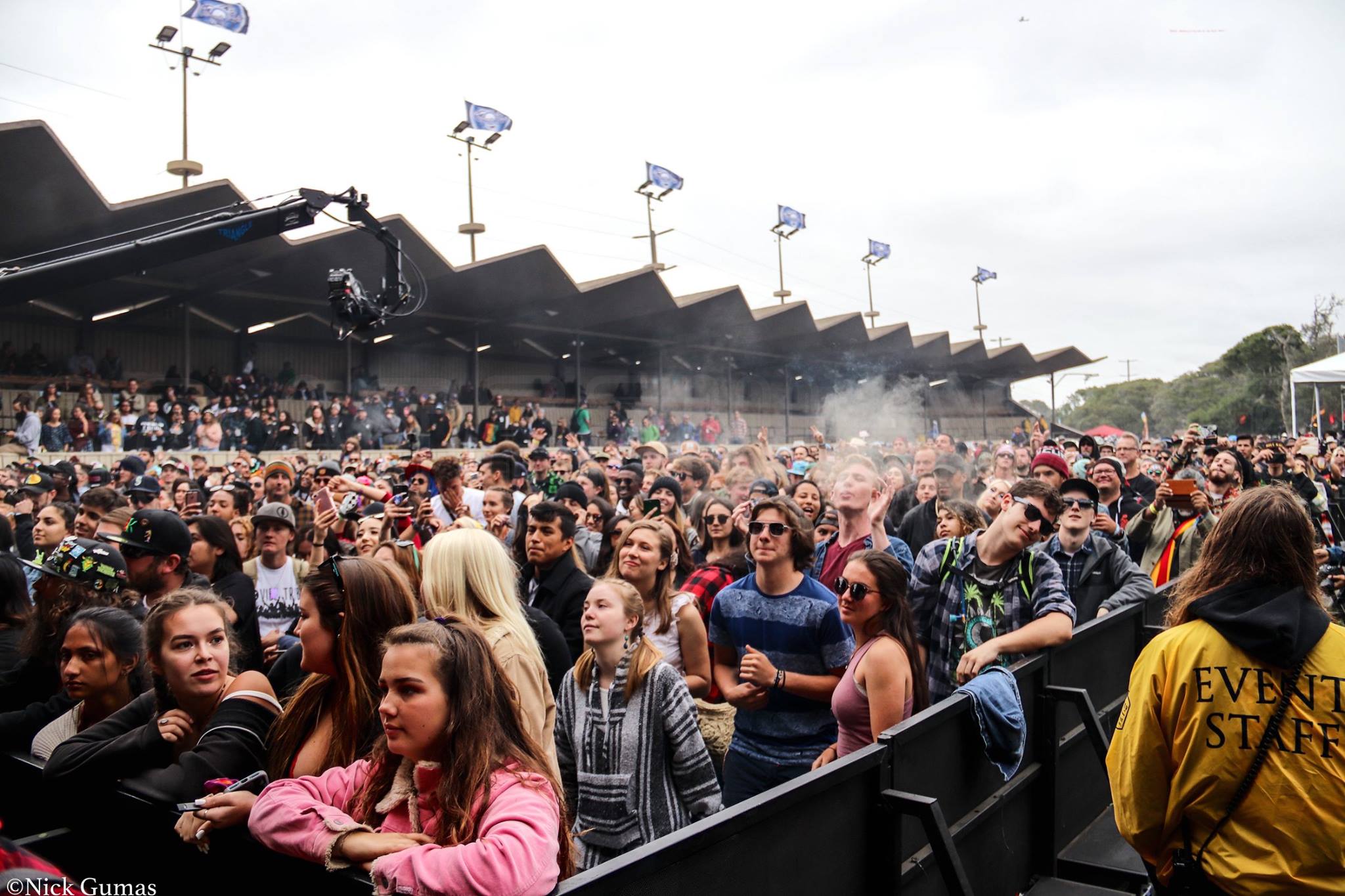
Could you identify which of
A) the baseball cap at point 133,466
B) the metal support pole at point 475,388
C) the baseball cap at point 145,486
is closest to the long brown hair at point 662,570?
the baseball cap at point 145,486

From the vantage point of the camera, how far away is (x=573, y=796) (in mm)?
3400

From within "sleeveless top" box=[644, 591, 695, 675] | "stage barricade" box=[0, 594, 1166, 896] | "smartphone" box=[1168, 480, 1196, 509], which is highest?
"smartphone" box=[1168, 480, 1196, 509]

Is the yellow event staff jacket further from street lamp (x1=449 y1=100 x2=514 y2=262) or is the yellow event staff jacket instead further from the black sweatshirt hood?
street lamp (x1=449 y1=100 x2=514 y2=262)

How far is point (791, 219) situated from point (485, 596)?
4896 centimetres

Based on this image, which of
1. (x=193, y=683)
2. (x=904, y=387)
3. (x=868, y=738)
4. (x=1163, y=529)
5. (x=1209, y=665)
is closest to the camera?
(x=1209, y=665)

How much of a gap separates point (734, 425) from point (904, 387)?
13118mm

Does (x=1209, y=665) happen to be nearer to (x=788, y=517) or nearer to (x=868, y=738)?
(x=868, y=738)

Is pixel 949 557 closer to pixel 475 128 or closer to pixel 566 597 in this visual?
pixel 566 597

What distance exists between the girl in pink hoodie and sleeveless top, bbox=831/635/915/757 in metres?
1.39

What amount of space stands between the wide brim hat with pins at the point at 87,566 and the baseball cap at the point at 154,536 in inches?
11.2

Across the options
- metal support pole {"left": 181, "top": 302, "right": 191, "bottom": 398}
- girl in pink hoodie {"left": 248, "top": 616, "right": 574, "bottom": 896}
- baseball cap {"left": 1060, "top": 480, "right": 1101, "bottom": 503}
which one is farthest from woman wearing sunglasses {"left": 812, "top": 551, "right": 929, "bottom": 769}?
metal support pole {"left": 181, "top": 302, "right": 191, "bottom": 398}

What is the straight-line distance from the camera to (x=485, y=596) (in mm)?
3324

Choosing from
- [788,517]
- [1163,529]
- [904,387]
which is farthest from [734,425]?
[788,517]

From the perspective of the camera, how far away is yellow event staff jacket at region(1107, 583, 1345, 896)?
7.52 feet
